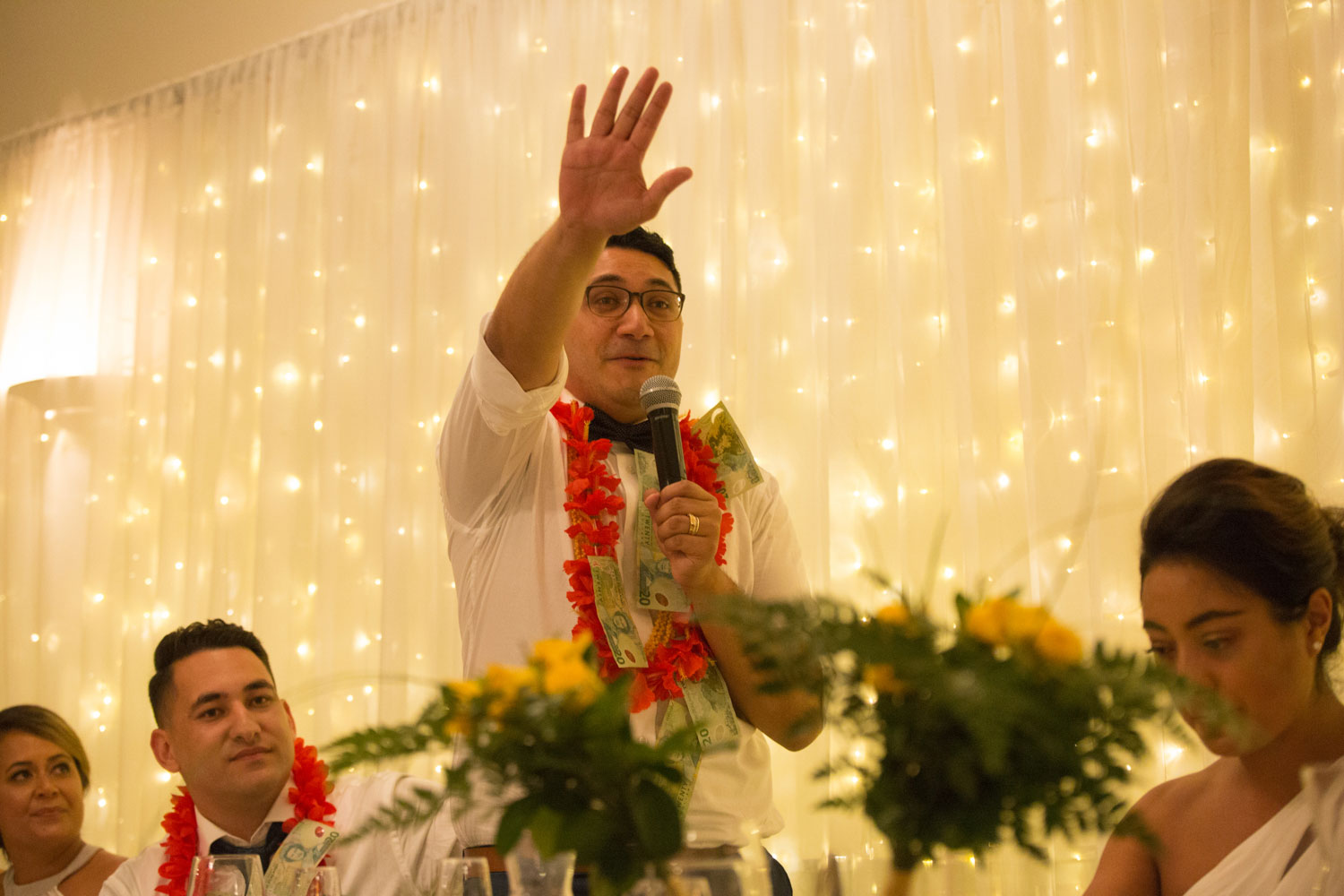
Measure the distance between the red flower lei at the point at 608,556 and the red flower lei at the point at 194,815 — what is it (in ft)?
2.98

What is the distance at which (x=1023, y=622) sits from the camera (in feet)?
2.14

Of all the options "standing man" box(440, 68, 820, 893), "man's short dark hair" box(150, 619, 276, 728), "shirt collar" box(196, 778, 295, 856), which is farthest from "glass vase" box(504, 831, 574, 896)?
"man's short dark hair" box(150, 619, 276, 728)

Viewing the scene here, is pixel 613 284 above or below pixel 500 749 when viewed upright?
above

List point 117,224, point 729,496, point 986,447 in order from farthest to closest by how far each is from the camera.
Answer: point 117,224 → point 986,447 → point 729,496

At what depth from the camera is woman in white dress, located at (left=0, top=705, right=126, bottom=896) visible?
10.1 ft

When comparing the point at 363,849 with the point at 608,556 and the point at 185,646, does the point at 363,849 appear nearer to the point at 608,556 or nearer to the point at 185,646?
the point at 185,646

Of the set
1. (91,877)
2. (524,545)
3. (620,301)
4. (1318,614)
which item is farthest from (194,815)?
(1318,614)

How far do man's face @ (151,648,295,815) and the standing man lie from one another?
0.89 meters

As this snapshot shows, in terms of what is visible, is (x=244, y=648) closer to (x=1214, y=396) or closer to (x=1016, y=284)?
(x=1016, y=284)

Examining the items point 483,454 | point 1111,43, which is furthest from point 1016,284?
point 483,454

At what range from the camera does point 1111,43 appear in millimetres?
2969

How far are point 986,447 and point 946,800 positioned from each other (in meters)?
2.36

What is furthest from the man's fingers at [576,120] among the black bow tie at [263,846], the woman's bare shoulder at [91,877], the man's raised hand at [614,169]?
the woman's bare shoulder at [91,877]

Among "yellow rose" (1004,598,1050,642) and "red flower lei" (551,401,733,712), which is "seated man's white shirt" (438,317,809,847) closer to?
"red flower lei" (551,401,733,712)
